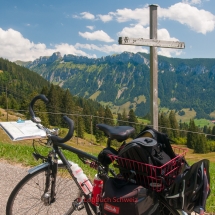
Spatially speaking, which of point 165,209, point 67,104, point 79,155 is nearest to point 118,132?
point 79,155

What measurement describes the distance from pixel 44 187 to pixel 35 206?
500 mm

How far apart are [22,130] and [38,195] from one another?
0.87 metres

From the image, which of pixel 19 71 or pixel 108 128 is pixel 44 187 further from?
pixel 19 71

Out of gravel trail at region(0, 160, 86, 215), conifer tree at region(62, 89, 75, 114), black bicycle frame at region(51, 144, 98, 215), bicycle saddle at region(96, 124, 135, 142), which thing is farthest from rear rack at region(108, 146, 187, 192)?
conifer tree at region(62, 89, 75, 114)

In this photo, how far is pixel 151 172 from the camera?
2473mm

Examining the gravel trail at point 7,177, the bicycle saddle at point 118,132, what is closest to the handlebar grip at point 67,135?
the bicycle saddle at point 118,132

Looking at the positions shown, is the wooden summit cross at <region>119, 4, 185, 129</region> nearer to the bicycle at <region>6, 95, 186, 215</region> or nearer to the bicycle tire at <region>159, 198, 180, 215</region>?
the bicycle at <region>6, 95, 186, 215</region>

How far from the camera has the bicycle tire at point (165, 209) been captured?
8.51ft

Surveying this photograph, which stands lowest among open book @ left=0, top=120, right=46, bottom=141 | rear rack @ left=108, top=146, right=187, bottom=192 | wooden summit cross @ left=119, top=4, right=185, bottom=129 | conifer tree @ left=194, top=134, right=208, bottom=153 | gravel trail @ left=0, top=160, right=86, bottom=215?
conifer tree @ left=194, top=134, right=208, bottom=153

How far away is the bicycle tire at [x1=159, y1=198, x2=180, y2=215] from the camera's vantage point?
2594 millimetres

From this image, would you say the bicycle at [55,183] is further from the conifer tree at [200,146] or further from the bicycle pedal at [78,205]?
the conifer tree at [200,146]

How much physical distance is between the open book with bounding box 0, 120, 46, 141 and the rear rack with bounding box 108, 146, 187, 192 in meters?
0.91

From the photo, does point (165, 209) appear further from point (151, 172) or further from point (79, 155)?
point (79, 155)

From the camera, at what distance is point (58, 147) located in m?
3.17
